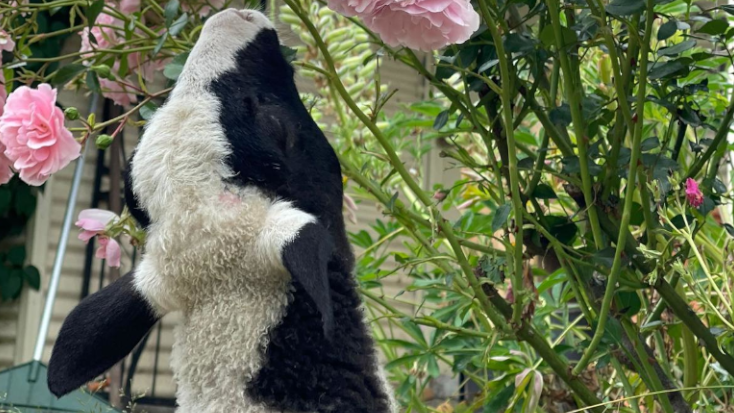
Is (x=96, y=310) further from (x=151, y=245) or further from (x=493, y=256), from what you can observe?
(x=493, y=256)

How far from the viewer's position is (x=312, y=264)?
0.95m

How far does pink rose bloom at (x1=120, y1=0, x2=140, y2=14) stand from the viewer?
154 cm

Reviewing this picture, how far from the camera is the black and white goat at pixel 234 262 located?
1.05 meters

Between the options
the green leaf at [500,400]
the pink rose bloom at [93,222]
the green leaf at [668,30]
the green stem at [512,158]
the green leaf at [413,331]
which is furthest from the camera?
the green leaf at [413,331]

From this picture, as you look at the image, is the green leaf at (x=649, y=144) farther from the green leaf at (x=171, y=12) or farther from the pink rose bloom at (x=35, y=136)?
the pink rose bloom at (x=35, y=136)

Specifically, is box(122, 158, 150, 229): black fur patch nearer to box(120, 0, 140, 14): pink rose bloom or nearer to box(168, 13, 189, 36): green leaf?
box(168, 13, 189, 36): green leaf

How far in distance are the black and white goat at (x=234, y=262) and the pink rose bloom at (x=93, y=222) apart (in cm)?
38

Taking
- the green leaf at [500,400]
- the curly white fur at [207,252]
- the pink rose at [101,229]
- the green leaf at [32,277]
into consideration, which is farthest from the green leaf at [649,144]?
the green leaf at [32,277]

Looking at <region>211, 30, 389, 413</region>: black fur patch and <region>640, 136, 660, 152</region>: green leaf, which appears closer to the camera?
<region>211, 30, 389, 413</region>: black fur patch

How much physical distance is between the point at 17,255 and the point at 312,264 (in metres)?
3.86

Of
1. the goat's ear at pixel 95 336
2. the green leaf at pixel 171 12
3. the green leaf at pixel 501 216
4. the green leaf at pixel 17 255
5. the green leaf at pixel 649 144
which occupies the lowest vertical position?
the green leaf at pixel 17 255

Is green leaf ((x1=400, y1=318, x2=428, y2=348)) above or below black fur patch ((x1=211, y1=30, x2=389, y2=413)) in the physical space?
below

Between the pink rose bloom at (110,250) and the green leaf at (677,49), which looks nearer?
the green leaf at (677,49)

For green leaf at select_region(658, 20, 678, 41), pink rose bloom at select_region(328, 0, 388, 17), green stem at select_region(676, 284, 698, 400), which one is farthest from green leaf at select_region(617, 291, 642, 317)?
pink rose bloom at select_region(328, 0, 388, 17)
